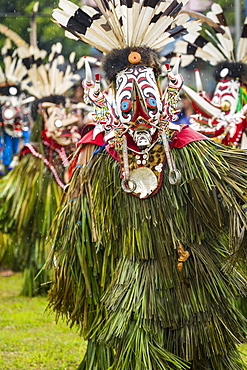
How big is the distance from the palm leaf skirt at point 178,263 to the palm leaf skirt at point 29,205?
3.10 meters

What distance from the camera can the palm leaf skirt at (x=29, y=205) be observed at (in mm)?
6848

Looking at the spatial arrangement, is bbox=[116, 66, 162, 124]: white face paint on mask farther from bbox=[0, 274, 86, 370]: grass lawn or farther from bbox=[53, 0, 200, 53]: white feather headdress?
bbox=[0, 274, 86, 370]: grass lawn

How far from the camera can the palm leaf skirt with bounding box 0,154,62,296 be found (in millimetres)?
6848

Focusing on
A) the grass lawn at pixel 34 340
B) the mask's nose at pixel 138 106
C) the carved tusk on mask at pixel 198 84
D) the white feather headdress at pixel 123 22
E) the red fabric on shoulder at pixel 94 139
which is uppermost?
the carved tusk on mask at pixel 198 84

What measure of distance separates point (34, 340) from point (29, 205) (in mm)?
1788

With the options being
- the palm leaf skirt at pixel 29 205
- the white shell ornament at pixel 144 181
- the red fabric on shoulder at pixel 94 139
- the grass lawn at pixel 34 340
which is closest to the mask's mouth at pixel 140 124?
the white shell ornament at pixel 144 181

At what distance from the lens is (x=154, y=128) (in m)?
3.57

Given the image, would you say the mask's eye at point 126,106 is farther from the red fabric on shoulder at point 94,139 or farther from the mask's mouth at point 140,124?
the red fabric on shoulder at point 94,139

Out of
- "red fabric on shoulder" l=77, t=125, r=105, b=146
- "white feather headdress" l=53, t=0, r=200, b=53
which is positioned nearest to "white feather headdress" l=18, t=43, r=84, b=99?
"red fabric on shoulder" l=77, t=125, r=105, b=146

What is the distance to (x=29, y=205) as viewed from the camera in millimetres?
6848

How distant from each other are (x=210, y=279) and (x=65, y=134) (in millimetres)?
3616

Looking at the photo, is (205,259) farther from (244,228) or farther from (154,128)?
(154,128)

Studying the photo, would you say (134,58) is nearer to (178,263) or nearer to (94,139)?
(94,139)

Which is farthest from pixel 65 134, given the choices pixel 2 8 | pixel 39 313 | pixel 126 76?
pixel 2 8
